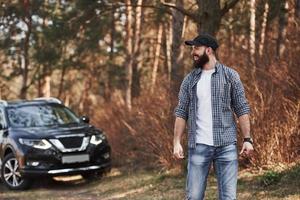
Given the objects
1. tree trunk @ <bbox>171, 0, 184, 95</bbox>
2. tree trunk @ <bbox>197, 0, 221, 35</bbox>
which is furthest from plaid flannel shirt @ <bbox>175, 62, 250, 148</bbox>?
tree trunk @ <bbox>171, 0, 184, 95</bbox>

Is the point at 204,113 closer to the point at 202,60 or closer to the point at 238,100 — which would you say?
the point at 238,100

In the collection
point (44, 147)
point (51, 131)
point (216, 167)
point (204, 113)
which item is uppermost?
point (204, 113)

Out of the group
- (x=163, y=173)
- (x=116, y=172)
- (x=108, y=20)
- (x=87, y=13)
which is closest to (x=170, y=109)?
(x=163, y=173)

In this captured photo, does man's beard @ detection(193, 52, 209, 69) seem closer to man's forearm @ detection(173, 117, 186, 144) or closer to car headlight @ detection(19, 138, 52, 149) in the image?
man's forearm @ detection(173, 117, 186, 144)

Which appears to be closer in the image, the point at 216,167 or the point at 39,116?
the point at 216,167

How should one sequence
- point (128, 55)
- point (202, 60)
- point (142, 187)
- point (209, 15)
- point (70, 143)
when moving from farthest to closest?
point (128, 55) → point (70, 143) → point (209, 15) → point (142, 187) → point (202, 60)

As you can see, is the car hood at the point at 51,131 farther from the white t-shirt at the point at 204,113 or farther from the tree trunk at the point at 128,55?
the tree trunk at the point at 128,55

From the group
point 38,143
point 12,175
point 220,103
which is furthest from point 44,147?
point 220,103

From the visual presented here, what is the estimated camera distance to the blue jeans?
527 centimetres

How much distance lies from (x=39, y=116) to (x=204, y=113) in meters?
7.45

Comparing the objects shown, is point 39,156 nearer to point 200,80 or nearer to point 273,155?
point 273,155

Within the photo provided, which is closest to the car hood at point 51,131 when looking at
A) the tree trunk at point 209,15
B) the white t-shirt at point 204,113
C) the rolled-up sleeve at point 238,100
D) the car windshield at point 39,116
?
the car windshield at point 39,116

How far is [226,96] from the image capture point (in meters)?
5.29

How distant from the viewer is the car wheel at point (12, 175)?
11.2 m
